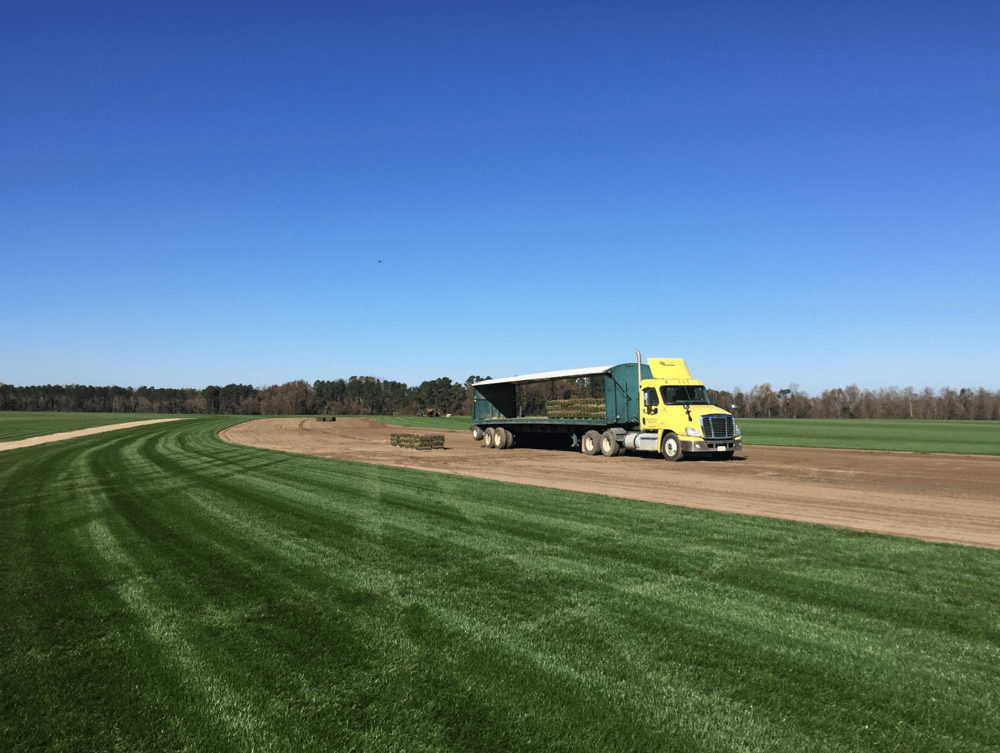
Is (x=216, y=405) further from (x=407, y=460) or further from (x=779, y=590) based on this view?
(x=779, y=590)

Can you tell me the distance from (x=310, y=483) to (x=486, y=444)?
59.1 feet

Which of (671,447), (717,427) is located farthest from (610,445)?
(717,427)

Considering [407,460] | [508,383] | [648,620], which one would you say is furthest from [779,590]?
[508,383]

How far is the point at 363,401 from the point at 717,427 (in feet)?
521

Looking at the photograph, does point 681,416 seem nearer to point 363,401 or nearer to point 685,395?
point 685,395

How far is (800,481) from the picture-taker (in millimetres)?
17812

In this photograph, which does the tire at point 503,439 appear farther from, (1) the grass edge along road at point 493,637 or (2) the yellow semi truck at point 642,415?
(1) the grass edge along road at point 493,637

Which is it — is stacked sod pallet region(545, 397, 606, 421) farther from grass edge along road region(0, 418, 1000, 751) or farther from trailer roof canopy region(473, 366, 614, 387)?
grass edge along road region(0, 418, 1000, 751)

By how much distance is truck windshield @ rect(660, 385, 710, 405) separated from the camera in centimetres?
2531

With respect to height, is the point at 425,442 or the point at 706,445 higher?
the point at 706,445

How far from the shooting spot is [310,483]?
16109 millimetres

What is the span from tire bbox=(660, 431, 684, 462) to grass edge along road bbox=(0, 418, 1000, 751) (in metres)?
13.8

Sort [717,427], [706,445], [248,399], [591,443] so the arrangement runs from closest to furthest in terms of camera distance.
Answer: [706,445] < [717,427] < [591,443] < [248,399]

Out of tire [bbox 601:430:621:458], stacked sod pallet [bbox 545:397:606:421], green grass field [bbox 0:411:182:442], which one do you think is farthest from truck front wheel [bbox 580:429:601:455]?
green grass field [bbox 0:411:182:442]
